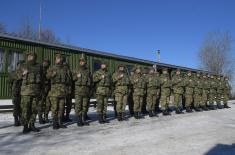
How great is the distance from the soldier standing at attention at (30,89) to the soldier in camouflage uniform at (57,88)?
2.01ft

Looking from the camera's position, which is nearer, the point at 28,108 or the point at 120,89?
the point at 28,108

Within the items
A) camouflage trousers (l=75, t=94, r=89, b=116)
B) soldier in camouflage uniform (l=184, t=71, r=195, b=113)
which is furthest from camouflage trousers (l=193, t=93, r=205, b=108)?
camouflage trousers (l=75, t=94, r=89, b=116)

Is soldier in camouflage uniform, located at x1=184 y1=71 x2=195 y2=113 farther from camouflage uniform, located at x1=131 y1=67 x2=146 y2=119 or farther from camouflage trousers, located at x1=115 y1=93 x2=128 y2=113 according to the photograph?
camouflage trousers, located at x1=115 y1=93 x2=128 y2=113

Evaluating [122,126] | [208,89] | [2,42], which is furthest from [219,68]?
[122,126]

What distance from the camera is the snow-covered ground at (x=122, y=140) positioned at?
6.63m

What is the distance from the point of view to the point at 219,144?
24.6ft

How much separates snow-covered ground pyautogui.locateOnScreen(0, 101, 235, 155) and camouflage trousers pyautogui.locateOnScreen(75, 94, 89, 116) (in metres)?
0.46

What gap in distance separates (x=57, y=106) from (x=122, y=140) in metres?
2.38

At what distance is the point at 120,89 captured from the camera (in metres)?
11.7

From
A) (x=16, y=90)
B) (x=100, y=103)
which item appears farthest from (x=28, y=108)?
(x=100, y=103)

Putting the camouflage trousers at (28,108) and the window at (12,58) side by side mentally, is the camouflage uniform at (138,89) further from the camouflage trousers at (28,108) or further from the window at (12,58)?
the window at (12,58)

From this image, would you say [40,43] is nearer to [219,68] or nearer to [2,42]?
[2,42]

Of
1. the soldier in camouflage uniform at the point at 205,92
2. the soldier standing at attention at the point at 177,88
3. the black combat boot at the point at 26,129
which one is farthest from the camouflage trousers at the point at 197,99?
the black combat boot at the point at 26,129

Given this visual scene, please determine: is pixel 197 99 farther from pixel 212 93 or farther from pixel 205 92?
pixel 212 93
